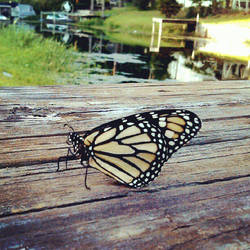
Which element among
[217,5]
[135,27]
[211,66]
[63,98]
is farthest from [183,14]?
[63,98]

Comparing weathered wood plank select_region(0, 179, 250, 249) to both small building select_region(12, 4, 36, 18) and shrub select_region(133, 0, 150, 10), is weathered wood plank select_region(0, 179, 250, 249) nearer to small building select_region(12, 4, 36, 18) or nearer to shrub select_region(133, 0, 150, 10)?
shrub select_region(133, 0, 150, 10)

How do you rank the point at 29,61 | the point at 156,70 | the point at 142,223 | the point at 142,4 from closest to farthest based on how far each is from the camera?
the point at 142,223 → the point at 29,61 → the point at 156,70 → the point at 142,4

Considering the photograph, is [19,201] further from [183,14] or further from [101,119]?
[183,14]

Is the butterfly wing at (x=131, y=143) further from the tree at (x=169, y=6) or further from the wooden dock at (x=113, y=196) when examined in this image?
the tree at (x=169, y=6)

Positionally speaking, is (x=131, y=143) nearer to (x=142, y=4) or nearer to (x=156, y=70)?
(x=156, y=70)

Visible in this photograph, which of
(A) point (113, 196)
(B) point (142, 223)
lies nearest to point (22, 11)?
(A) point (113, 196)

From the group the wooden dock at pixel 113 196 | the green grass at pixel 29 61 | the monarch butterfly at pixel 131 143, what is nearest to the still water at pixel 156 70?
the green grass at pixel 29 61

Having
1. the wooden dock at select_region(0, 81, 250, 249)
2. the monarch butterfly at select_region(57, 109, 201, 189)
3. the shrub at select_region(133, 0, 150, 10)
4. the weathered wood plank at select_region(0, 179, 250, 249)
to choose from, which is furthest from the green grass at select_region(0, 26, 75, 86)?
the shrub at select_region(133, 0, 150, 10)
